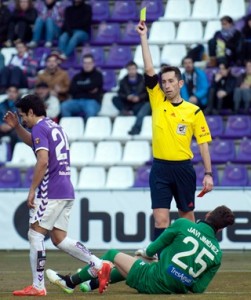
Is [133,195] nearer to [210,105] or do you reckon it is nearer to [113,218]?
[113,218]

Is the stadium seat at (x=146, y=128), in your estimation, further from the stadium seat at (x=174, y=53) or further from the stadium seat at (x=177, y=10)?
the stadium seat at (x=177, y=10)

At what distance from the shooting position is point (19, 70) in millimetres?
22828

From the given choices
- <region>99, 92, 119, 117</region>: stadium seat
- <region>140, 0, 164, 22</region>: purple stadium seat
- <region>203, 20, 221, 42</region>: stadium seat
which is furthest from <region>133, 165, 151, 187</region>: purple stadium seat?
<region>140, 0, 164, 22</region>: purple stadium seat

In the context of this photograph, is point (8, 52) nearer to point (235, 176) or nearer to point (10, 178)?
point (10, 178)

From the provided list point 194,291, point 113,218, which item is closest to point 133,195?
point 113,218

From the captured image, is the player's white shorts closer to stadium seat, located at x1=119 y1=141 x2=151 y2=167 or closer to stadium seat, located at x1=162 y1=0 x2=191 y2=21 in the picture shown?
stadium seat, located at x1=119 y1=141 x2=151 y2=167

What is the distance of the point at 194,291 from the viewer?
1086 cm

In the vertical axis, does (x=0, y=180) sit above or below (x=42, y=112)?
below

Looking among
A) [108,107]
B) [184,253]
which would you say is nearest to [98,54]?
[108,107]

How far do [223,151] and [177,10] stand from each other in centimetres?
447

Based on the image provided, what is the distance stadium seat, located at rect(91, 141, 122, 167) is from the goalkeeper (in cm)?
1003

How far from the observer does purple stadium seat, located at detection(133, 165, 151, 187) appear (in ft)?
65.3

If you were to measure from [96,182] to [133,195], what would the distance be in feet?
6.15

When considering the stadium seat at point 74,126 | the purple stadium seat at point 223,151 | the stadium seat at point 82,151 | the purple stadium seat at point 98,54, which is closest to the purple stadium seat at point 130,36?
the purple stadium seat at point 98,54
